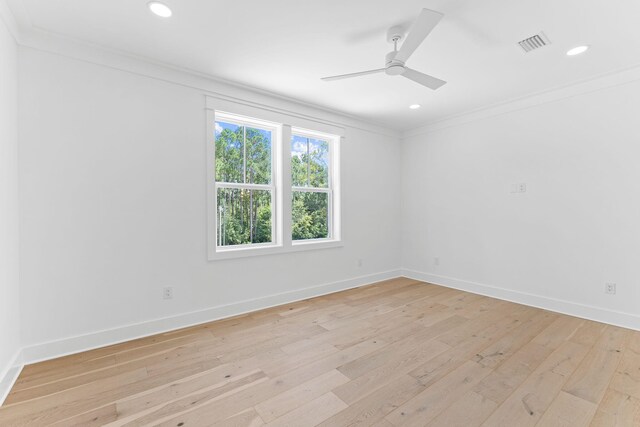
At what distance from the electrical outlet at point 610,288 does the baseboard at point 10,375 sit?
16.9 feet

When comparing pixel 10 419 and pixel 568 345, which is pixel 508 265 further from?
pixel 10 419

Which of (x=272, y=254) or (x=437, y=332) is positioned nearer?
(x=437, y=332)

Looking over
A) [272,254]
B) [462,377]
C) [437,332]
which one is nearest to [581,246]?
[437,332]

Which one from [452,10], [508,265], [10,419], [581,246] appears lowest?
[10,419]

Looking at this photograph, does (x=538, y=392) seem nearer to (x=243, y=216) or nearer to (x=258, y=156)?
(x=243, y=216)

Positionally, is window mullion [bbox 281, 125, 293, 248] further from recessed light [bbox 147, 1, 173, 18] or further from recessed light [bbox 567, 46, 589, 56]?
recessed light [bbox 567, 46, 589, 56]

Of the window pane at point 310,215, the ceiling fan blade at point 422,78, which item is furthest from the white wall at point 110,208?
the ceiling fan blade at point 422,78

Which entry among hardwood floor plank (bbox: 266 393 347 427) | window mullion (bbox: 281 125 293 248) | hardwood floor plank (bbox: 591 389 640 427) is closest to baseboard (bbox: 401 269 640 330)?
hardwood floor plank (bbox: 591 389 640 427)

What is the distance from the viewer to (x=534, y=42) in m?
2.37

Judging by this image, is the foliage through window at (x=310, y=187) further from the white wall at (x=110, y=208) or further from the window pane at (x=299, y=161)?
the white wall at (x=110, y=208)

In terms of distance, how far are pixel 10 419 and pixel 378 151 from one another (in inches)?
185

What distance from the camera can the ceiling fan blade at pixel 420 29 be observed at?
69.7 inches

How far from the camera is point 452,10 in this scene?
2.01 meters

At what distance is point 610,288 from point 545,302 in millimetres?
613
